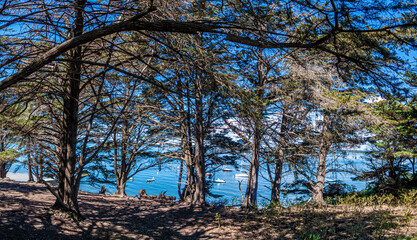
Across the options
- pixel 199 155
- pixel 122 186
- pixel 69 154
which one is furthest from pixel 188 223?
pixel 122 186

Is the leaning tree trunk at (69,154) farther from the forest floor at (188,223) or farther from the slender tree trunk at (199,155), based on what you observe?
the slender tree trunk at (199,155)

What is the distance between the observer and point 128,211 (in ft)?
23.7

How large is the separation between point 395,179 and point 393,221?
4971 millimetres

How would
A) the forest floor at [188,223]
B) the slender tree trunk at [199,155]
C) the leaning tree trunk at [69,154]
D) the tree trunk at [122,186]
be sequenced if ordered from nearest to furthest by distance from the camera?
the forest floor at [188,223]
the leaning tree trunk at [69,154]
the slender tree trunk at [199,155]
the tree trunk at [122,186]

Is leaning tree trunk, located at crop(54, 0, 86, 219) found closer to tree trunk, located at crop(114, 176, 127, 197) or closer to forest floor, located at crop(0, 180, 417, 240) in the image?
forest floor, located at crop(0, 180, 417, 240)

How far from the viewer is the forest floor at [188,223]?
4.86 m

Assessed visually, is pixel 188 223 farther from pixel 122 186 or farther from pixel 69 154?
pixel 122 186

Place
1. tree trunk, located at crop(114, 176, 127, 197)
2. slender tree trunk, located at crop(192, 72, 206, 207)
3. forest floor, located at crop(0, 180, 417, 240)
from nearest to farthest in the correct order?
1. forest floor, located at crop(0, 180, 417, 240)
2. slender tree trunk, located at crop(192, 72, 206, 207)
3. tree trunk, located at crop(114, 176, 127, 197)

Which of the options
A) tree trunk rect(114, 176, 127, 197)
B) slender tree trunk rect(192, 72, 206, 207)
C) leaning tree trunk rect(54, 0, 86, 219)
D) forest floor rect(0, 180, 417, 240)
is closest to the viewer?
forest floor rect(0, 180, 417, 240)

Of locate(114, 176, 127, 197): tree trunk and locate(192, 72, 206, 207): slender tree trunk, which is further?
locate(114, 176, 127, 197): tree trunk

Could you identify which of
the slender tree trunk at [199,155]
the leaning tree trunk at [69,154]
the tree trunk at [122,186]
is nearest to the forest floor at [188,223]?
the leaning tree trunk at [69,154]

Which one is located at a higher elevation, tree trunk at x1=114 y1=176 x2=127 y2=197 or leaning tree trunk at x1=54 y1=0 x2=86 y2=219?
leaning tree trunk at x1=54 y1=0 x2=86 y2=219

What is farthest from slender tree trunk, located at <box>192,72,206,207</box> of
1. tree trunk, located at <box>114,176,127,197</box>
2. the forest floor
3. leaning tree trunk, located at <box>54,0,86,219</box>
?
tree trunk, located at <box>114,176,127,197</box>

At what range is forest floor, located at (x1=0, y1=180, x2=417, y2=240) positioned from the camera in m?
4.86
